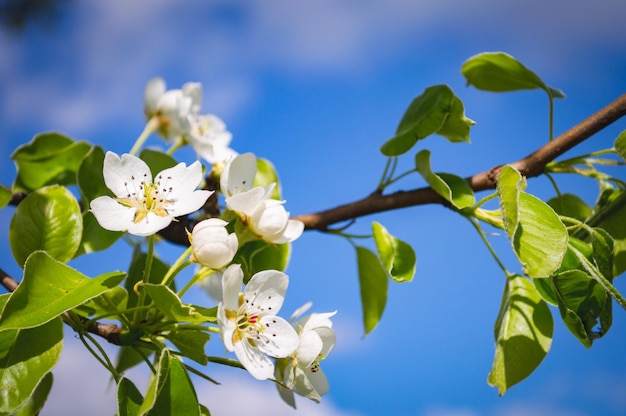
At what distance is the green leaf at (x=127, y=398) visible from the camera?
90 centimetres

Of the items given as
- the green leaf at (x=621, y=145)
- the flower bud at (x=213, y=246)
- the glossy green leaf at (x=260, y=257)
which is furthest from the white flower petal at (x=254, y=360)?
the green leaf at (x=621, y=145)

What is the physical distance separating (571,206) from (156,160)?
795 millimetres

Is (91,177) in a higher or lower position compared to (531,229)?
higher

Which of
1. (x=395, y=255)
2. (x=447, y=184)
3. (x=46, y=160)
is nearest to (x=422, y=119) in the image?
(x=447, y=184)

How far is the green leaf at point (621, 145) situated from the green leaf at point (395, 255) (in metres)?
0.36

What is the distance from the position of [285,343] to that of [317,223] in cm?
39

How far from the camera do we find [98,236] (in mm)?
1251

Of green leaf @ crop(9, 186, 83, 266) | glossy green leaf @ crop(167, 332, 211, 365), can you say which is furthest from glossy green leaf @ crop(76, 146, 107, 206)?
glossy green leaf @ crop(167, 332, 211, 365)

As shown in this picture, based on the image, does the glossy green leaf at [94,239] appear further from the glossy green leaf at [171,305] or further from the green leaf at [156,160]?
the glossy green leaf at [171,305]

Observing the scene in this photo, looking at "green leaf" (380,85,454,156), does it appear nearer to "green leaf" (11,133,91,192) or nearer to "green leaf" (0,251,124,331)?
"green leaf" (0,251,124,331)

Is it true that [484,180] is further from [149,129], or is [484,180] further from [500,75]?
[149,129]

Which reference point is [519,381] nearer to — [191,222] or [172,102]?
[191,222]

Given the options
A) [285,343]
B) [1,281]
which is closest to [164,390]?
[285,343]

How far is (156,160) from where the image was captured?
1276mm
